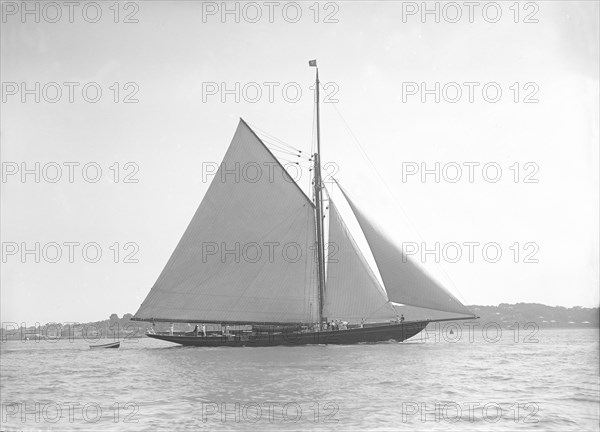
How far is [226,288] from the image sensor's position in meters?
53.6

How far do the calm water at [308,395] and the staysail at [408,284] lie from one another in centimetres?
958

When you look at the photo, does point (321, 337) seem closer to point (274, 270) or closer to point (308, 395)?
point (274, 270)

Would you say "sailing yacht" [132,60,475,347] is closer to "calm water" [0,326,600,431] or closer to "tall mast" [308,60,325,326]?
"tall mast" [308,60,325,326]

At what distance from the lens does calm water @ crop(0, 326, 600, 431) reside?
2078 cm

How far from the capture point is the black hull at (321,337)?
56.5 metres

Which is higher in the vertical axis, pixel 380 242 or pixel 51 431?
pixel 380 242

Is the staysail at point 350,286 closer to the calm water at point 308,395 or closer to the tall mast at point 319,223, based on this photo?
the tall mast at point 319,223

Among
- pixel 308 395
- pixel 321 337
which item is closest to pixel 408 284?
pixel 321 337

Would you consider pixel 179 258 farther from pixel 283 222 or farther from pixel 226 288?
pixel 283 222

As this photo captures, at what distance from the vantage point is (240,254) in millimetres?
53719

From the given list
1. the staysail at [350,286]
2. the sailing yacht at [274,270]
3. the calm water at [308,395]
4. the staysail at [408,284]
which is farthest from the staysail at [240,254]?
Result: the calm water at [308,395]

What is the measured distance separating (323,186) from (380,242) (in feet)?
27.1

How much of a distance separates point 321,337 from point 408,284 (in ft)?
27.9

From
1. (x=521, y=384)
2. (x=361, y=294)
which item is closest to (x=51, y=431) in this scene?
(x=521, y=384)
